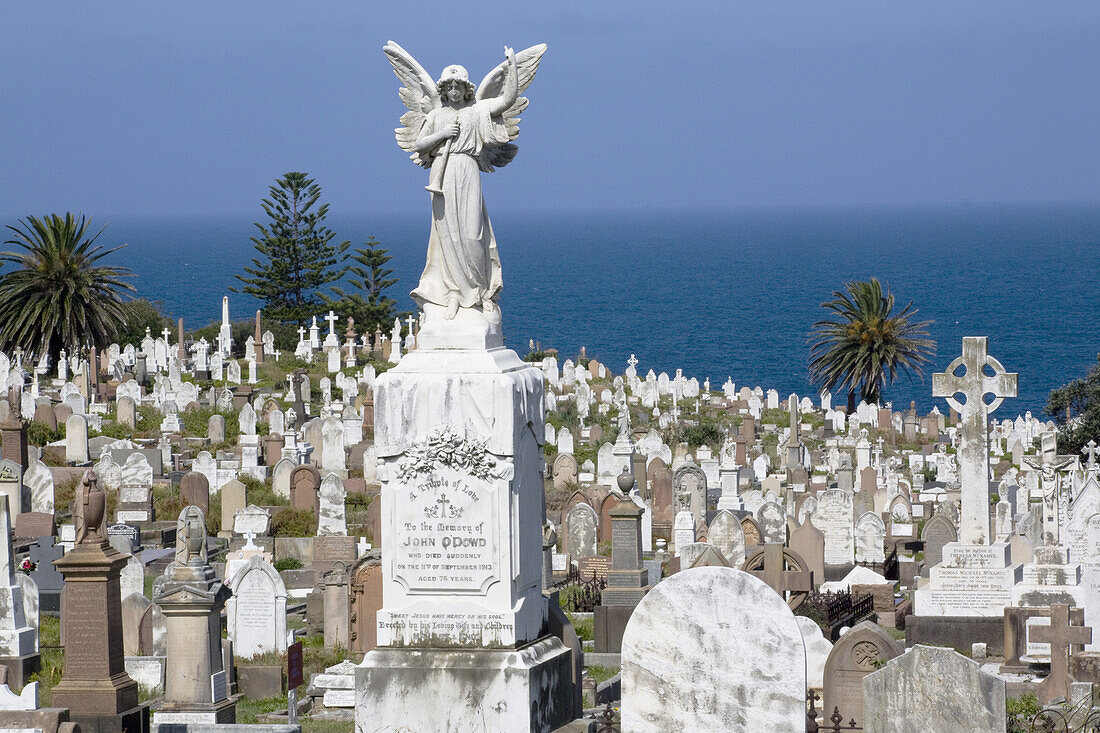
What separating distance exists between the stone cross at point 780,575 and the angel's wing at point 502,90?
9.08 meters

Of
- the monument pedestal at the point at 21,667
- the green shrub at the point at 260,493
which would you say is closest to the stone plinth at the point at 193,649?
the monument pedestal at the point at 21,667

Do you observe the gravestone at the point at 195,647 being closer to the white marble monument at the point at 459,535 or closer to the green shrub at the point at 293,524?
the white marble monument at the point at 459,535

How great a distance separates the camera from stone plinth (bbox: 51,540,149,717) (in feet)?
39.8

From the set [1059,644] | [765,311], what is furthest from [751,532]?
[765,311]

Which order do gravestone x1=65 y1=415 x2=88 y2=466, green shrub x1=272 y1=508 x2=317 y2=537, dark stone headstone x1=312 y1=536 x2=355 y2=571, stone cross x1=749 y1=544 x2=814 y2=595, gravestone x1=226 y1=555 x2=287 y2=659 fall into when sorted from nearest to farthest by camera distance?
gravestone x1=226 y1=555 x2=287 y2=659 < stone cross x1=749 y1=544 x2=814 y2=595 < dark stone headstone x1=312 y1=536 x2=355 y2=571 < green shrub x1=272 y1=508 x2=317 y2=537 < gravestone x1=65 y1=415 x2=88 y2=466

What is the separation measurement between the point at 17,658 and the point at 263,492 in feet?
38.5

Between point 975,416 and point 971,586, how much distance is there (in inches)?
69.9

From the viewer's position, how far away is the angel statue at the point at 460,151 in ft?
30.7

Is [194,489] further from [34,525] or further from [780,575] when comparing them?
[780,575]

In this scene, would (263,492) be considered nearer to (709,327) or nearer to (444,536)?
(444,536)

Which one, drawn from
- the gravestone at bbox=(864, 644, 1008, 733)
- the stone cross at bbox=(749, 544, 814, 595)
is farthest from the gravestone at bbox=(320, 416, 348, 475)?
the gravestone at bbox=(864, 644, 1008, 733)

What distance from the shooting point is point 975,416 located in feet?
55.4

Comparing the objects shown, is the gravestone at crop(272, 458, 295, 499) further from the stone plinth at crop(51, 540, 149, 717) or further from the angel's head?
the angel's head

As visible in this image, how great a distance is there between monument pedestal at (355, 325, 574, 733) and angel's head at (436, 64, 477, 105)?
1353mm
